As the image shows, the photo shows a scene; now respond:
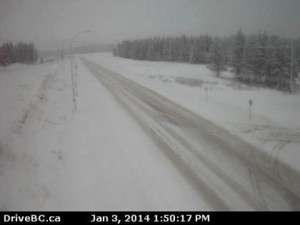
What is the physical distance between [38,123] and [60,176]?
26.0 feet

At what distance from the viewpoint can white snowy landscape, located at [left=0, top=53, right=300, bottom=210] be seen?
879cm

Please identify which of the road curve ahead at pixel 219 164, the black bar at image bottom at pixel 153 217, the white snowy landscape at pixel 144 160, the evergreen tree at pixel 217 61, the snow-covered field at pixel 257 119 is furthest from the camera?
the evergreen tree at pixel 217 61

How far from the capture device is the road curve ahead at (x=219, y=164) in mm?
8508

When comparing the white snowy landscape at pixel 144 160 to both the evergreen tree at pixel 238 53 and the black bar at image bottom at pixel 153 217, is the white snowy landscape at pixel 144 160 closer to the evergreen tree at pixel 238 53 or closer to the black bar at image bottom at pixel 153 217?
the black bar at image bottom at pixel 153 217

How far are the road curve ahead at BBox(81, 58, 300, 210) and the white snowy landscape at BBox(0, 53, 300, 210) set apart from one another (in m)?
0.04

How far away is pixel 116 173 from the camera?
1070cm

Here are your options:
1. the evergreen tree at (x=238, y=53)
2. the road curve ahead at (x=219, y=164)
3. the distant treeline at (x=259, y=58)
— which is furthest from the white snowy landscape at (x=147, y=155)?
the evergreen tree at (x=238, y=53)

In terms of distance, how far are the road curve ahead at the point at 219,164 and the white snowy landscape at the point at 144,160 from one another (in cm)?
4

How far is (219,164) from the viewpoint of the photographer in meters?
10.9

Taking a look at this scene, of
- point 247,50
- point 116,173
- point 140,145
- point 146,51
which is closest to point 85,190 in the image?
point 116,173

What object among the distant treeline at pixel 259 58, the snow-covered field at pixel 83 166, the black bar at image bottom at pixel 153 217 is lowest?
the black bar at image bottom at pixel 153 217

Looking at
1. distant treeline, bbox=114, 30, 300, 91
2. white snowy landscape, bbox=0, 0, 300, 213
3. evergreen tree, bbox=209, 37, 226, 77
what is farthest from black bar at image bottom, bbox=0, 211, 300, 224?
evergreen tree, bbox=209, 37, 226, 77

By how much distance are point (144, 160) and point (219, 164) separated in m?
3.12

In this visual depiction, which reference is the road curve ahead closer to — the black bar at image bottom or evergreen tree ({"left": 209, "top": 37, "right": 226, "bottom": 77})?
the black bar at image bottom
